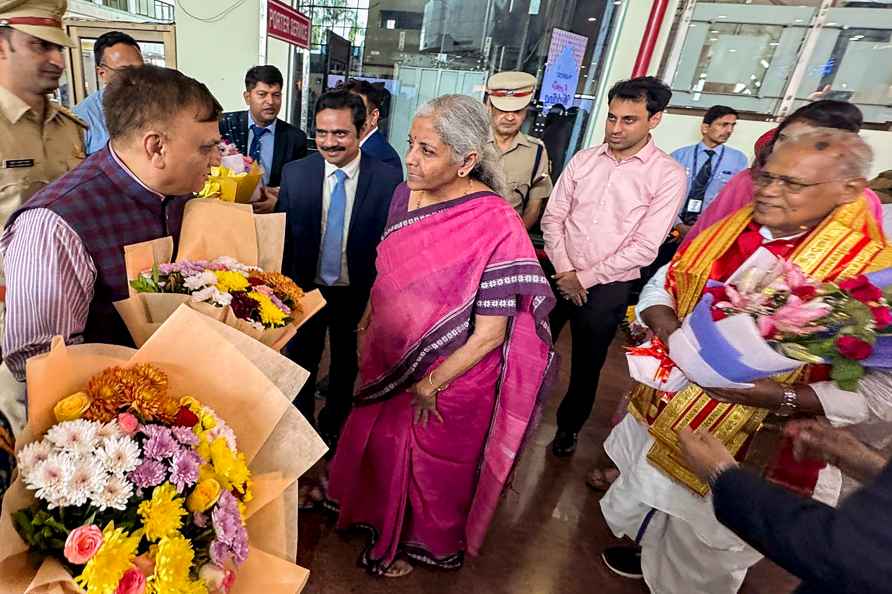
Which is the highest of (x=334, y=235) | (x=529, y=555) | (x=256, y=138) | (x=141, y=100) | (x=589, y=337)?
(x=141, y=100)

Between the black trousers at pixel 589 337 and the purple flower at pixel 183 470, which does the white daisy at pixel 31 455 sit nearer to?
the purple flower at pixel 183 470

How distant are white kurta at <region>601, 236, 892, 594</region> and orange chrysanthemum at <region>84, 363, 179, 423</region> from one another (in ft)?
4.60

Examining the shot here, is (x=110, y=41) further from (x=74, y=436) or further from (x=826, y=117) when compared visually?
(x=826, y=117)

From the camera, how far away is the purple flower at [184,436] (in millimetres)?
643

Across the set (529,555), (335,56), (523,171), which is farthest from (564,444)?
(335,56)

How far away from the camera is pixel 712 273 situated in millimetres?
1433

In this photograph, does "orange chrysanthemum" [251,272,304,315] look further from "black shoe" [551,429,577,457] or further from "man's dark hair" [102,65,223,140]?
"black shoe" [551,429,577,457]

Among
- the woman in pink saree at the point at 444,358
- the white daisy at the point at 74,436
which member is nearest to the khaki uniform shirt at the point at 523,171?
the woman in pink saree at the point at 444,358

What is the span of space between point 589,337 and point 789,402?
129cm

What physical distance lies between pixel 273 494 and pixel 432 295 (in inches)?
33.9

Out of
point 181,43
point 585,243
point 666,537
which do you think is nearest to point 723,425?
point 666,537

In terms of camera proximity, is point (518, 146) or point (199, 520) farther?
point (518, 146)

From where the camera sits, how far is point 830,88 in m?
3.91

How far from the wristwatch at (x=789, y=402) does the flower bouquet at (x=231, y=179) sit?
67.9 inches
